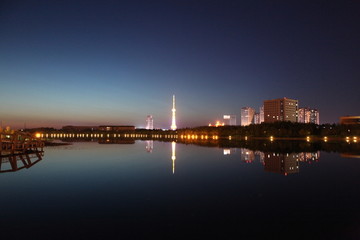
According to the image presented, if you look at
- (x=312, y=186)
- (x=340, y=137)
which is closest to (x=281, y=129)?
(x=340, y=137)

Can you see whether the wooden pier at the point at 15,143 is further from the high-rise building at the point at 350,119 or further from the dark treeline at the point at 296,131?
the high-rise building at the point at 350,119

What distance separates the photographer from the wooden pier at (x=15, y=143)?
2530 cm

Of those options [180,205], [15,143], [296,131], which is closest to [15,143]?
[15,143]

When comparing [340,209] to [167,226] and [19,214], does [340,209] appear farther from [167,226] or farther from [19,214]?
[19,214]

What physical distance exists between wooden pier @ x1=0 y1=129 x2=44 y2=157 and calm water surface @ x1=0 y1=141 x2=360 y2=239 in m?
10.1

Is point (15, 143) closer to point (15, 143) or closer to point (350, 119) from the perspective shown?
point (15, 143)

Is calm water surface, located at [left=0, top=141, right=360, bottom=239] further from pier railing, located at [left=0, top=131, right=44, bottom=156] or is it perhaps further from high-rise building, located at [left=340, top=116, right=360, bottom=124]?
high-rise building, located at [left=340, top=116, right=360, bottom=124]

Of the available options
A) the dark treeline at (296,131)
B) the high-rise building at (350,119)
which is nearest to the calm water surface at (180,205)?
the dark treeline at (296,131)

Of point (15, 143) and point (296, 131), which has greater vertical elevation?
point (296, 131)

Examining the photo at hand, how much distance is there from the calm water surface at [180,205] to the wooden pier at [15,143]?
10064 mm

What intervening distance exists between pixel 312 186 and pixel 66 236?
12.6m

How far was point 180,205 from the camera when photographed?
10398 mm

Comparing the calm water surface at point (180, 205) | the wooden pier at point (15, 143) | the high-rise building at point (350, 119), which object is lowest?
the calm water surface at point (180, 205)

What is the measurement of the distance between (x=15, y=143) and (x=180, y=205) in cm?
2397
